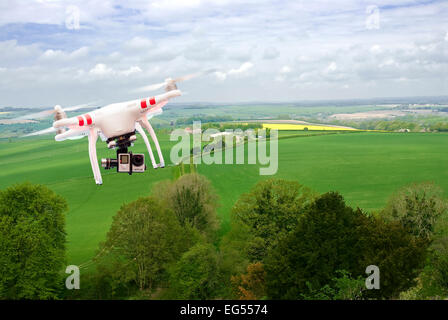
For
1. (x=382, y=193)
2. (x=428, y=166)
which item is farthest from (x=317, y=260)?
(x=428, y=166)

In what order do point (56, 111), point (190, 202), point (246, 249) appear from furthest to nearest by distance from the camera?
point (190, 202) → point (246, 249) → point (56, 111)

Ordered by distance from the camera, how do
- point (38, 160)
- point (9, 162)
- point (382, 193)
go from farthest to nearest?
point (382, 193)
point (9, 162)
point (38, 160)

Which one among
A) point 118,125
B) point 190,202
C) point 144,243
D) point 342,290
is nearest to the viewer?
point 118,125

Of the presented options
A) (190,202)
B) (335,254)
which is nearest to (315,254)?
(335,254)

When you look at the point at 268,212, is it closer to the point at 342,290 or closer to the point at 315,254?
the point at 315,254

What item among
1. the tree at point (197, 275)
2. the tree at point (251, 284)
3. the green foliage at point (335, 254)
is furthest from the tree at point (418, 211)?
the tree at point (197, 275)

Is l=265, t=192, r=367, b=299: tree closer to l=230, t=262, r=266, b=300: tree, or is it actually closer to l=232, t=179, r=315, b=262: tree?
l=230, t=262, r=266, b=300: tree

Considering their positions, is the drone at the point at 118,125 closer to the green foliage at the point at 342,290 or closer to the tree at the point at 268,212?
the green foliage at the point at 342,290
